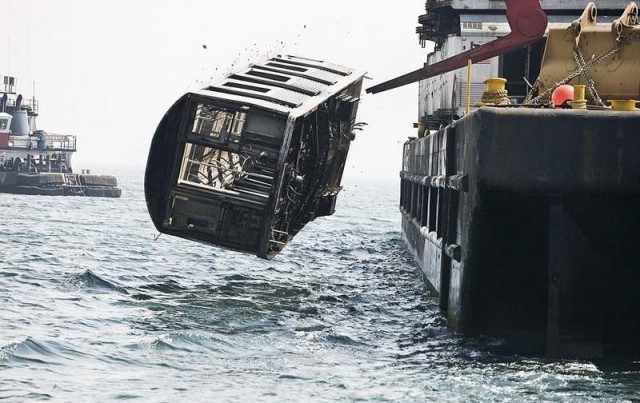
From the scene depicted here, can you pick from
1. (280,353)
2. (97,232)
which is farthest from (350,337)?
(97,232)

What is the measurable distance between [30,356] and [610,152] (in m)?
9.86

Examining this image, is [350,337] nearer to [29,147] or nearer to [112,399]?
[112,399]

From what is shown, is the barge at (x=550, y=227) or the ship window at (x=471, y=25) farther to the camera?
the ship window at (x=471, y=25)

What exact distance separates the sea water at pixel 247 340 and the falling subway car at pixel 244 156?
5.45ft

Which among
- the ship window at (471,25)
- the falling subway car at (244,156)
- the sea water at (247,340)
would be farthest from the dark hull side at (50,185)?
the ship window at (471,25)

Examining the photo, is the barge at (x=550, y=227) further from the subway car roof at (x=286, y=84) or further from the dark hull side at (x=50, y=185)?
the dark hull side at (x=50, y=185)

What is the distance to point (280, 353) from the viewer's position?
60.2 ft

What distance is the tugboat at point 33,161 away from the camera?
302ft

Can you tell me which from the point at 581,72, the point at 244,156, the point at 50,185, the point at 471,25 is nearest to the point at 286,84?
the point at 244,156

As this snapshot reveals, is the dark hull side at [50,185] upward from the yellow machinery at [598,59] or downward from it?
downward

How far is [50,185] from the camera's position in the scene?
91562 millimetres

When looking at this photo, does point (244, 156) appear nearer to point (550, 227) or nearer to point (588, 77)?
point (588, 77)

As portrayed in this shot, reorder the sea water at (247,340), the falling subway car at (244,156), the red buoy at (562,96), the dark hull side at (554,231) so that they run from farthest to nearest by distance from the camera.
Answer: the falling subway car at (244,156) < the red buoy at (562,96) < the dark hull side at (554,231) < the sea water at (247,340)

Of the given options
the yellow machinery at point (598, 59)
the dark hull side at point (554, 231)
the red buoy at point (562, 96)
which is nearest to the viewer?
the dark hull side at point (554, 231)
